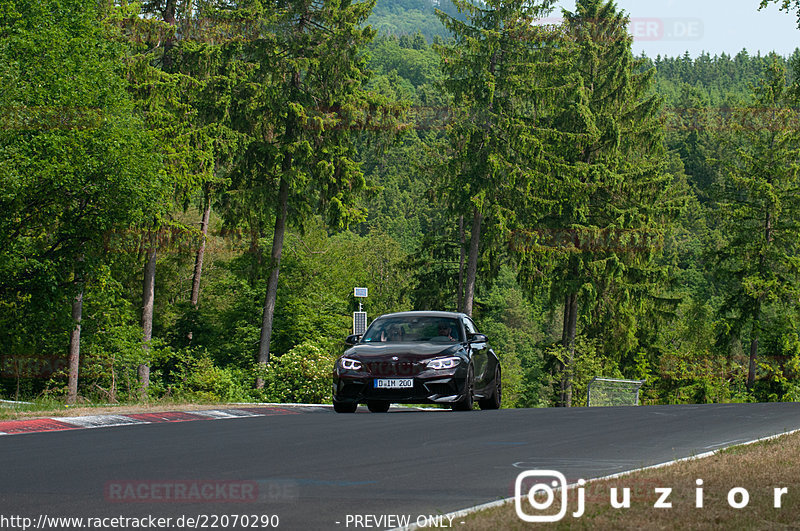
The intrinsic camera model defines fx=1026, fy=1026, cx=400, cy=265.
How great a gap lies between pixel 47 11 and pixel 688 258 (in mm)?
92490

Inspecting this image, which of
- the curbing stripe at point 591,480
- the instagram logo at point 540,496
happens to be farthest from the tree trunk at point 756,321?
the instagram logo at point 540,496

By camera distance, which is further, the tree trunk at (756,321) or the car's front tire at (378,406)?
the tree trunk at (756,321)

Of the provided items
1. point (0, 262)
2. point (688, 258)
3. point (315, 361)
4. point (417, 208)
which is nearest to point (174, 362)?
point (315, 361)

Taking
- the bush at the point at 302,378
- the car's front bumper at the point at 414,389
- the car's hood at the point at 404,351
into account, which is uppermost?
the car's hood at the point at 404,351

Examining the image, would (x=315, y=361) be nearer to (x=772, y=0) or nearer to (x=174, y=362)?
(x=174, y=362)

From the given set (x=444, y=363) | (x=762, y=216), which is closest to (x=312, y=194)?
(x=762, y=216)

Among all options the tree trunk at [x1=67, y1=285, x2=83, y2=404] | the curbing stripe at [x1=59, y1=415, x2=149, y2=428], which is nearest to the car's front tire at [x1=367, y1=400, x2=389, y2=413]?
the curbing stripe at [x1=59, y1=415, x2=149, y2=428]

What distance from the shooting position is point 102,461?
10.2 m

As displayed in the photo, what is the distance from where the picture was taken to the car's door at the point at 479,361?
1847cm

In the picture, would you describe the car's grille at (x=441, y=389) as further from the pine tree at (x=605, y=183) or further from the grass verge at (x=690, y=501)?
the pine tree at (x=605, y=183)

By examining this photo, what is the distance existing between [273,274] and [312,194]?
3771 mm

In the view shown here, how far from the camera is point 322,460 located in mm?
10547

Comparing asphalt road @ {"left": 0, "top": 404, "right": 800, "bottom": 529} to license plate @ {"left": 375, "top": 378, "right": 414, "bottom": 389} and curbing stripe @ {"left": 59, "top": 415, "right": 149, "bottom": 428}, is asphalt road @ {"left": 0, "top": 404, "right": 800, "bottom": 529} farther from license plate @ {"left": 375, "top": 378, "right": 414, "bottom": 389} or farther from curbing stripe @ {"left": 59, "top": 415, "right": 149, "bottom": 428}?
curbing stripe @ {"left": 59, "top": 415, "right": 149, "bottom": 428}

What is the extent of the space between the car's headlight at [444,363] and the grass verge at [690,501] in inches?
290
